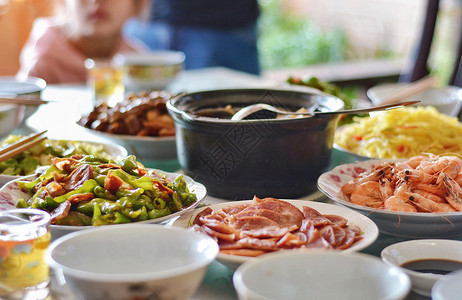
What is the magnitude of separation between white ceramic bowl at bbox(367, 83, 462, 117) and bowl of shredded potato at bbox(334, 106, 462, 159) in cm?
40

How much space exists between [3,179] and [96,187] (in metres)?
0.38

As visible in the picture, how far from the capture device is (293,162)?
135 cm

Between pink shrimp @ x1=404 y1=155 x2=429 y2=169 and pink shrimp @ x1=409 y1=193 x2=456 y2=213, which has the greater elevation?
pink shrimp @ x1=404 y1=155 x2=429 y2=169

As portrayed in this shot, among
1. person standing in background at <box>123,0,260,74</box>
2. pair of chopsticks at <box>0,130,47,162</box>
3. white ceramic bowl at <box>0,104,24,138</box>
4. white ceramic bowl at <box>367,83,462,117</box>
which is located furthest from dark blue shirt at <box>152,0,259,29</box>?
pair of chopsticks at <box>0,130,47,162</box>

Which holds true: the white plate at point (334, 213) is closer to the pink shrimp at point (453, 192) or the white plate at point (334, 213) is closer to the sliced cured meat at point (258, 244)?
the sliced cured meat at point (258, 244)

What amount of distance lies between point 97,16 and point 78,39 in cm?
22

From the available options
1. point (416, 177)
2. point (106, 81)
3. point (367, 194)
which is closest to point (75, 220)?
point (367, 194)

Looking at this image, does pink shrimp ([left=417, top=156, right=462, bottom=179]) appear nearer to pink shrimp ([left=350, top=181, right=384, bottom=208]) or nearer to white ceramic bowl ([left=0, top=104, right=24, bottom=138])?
pink shrimp ([left=350, top=181, right=384, bottom=208])

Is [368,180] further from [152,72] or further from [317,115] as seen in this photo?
[152,72]

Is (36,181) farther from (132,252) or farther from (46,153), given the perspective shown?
(132,252)

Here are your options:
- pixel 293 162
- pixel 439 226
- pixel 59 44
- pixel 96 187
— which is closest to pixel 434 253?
pixel 439 226

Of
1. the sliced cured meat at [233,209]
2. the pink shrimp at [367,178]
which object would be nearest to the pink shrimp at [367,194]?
the pink shrimp at [367,178]

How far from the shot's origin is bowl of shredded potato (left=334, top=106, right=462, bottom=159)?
1.70 m

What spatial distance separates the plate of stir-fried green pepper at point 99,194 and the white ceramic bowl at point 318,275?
1.10 feet
